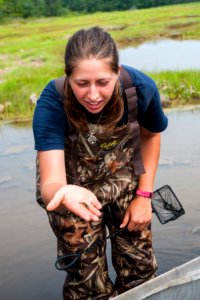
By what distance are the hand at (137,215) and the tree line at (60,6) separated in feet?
192

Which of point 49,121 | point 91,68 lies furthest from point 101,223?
point 91,68

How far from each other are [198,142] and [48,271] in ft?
12.4

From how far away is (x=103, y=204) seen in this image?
9.66 feet

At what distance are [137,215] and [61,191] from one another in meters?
0.68

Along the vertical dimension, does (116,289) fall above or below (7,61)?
above

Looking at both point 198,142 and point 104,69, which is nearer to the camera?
point 104,69

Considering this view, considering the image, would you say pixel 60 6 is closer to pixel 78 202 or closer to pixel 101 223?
Result: pixel 101 223

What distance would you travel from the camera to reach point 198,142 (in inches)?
302

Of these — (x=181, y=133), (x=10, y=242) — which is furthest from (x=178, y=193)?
(x=181, y=133)

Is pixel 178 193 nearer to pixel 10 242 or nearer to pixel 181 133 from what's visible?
pixel 10 242

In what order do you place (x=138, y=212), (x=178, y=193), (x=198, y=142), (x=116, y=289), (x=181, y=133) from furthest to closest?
(x=181, y=133), (x=198, y=142), (x=178, y=193), (x=116, y=289), (x=138, y=212)

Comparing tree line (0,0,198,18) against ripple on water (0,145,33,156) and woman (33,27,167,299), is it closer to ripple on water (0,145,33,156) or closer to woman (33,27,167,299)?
ripple on water (0,145,33,156)

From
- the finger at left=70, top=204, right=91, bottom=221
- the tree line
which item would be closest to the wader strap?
the finger at left=70, top=204, right=91, bottom=221

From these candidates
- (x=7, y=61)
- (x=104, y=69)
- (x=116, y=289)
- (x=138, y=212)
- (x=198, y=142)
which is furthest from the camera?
(x=7, y=61)
